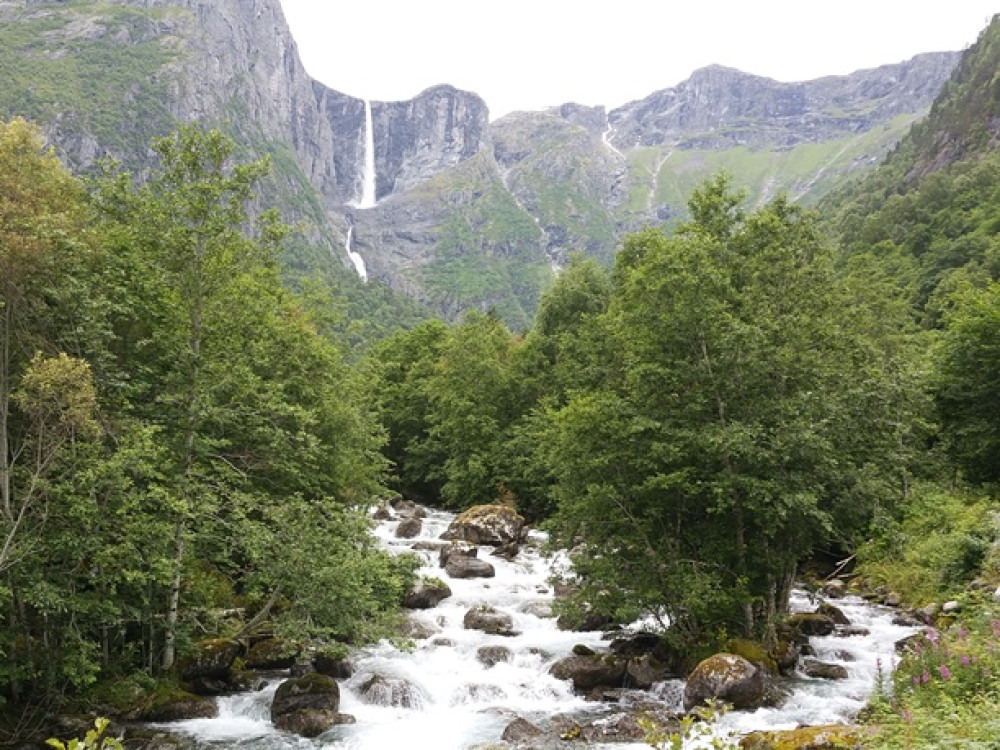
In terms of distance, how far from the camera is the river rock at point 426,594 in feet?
83.6

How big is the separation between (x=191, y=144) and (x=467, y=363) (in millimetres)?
34033

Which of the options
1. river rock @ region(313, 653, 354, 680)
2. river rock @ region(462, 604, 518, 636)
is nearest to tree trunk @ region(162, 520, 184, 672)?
river rock @ region(313, 653, 354, 680)

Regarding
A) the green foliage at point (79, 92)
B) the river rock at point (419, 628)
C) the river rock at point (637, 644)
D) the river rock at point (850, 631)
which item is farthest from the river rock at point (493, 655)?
the green foliage at point (79, 92)

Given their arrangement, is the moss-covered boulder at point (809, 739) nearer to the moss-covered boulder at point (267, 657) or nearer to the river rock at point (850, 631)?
the river rock at point (850, 631)

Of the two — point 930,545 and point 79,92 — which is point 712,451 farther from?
point 79,92

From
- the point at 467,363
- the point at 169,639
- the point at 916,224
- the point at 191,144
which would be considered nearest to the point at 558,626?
the point at 169,639

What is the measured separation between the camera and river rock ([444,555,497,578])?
2939cm

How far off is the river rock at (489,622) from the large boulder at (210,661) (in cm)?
805

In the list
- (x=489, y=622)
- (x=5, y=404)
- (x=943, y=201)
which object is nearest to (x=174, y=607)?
(x=5, y=404)

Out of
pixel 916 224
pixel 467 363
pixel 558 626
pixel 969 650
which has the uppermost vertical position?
pixel 916 224

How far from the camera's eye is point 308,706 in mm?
16609

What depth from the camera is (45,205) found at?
45.4 ft

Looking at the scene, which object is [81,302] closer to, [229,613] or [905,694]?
[229,613]

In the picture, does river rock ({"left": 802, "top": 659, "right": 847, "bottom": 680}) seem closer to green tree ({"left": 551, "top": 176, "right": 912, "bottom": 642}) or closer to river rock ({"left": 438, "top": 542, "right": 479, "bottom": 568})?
green tree ({"left": 551, "top": 176, "right": 912, "bottom": 642})
